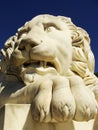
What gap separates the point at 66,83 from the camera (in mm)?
2430

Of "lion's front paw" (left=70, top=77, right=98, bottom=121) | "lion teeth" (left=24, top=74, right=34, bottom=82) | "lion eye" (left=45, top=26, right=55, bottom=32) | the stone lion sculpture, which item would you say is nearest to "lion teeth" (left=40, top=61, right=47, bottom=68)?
the stone lion sculpture

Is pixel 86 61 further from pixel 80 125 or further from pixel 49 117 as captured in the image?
pixel 49 117

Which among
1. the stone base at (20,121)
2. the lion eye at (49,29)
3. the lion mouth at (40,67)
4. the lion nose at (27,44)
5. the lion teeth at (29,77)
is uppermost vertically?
the lion eye at (49,29)

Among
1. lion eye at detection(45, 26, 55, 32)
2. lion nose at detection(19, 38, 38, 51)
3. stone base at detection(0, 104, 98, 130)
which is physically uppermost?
lion eye at detection(45, 26, 55, 32)

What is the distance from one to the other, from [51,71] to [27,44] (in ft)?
1.15

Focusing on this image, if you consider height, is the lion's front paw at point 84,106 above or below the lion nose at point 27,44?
below

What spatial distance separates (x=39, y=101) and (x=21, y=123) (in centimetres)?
29

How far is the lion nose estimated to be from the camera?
2877 millimetres

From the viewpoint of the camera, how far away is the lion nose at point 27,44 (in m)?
2.88

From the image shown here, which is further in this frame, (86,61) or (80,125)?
(86,61)

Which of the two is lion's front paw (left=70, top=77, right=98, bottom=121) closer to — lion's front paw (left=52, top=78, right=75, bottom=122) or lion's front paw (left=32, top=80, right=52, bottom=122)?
lion's front paw (left=52, top=78, right=75, bottom=122)

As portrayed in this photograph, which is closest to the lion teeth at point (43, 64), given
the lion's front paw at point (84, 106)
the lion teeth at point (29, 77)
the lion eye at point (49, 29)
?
the lion teeth at point (29, 77)

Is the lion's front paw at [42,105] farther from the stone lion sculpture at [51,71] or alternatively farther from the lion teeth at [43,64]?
the lion teeth at [43,64]

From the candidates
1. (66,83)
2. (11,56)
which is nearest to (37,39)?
(11,56)
